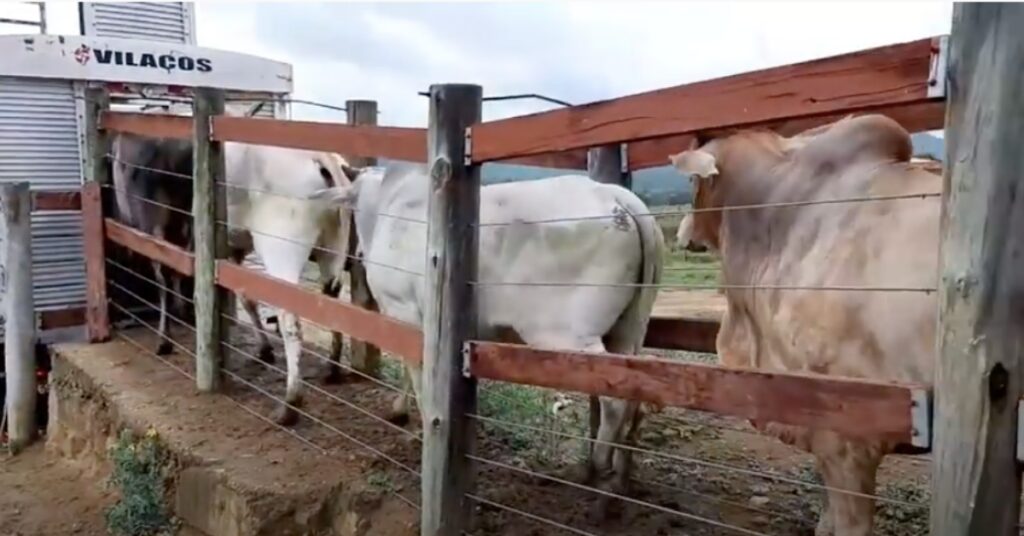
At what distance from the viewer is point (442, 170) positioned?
2785 mm

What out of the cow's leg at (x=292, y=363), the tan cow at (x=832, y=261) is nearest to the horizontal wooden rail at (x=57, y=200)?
the cow's leg at (x=292, y=363)

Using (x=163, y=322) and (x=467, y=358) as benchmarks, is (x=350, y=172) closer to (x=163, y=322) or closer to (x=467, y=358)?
(x=163, y=322)

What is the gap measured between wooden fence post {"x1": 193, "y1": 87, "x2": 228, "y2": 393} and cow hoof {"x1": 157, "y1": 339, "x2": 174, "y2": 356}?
101 cm

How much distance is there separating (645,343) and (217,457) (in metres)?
1.85

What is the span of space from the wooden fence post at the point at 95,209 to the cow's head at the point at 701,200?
4.07m

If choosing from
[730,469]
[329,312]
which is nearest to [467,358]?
[730,469]

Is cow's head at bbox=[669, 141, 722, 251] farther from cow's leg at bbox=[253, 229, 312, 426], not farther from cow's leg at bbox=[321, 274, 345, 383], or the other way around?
cow's leg at bbox=[321, 274, 345, 383]

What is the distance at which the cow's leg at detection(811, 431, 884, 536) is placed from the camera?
8.27 feet

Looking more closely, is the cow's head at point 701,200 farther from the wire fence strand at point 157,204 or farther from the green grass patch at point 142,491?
the wire fence strand at point 157,204

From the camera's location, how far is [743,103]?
2.04m

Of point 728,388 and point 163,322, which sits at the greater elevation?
point 728,388

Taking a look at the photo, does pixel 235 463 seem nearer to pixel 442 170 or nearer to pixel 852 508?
pixel 442 170

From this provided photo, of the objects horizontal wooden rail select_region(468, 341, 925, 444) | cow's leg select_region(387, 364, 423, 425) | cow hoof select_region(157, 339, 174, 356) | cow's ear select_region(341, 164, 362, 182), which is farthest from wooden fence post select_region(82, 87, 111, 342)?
horizontal wooden rail select_region(468, 341, 925, 444)

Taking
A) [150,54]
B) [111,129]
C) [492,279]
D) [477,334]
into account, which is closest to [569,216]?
[492,279]
